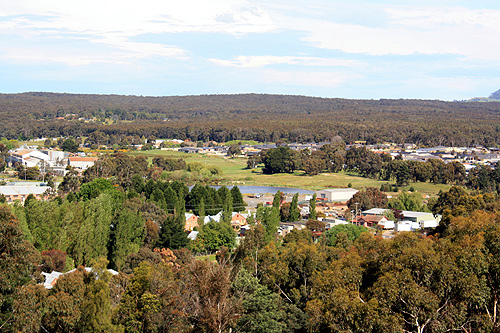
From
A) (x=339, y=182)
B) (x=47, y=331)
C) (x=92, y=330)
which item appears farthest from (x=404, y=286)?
(x=339, y=182)

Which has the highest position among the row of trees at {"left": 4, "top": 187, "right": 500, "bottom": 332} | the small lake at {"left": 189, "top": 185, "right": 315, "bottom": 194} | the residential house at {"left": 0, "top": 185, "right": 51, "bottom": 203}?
the row of trees at {"left": 4, "top": 187, "right": 500, "bottom": 332}

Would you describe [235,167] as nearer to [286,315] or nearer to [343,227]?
[343,227]

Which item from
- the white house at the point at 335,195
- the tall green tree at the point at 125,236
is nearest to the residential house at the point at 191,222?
the tall green tree at the point at 125,236

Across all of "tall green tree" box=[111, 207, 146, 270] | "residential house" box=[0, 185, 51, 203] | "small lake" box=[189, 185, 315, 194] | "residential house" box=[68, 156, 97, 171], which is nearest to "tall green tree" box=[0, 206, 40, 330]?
"tall green tree" box=[111, 207, 146, 270]

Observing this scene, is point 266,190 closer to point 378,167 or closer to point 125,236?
point 378,167

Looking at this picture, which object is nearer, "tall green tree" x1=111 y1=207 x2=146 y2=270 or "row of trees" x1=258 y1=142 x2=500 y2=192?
"tall green tree" x1=111 y1=207 x2=146 y2=270

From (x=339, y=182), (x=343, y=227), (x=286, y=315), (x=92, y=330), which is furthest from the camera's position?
(x=339, y=182)

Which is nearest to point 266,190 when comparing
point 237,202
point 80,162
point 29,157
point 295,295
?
point 237,202

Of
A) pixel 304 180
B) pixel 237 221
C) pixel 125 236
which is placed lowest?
pixel 304 180

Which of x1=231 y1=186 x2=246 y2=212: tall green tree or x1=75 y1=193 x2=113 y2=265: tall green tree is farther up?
x1=75 y1=193 x2=113 y2=265: tall green tree

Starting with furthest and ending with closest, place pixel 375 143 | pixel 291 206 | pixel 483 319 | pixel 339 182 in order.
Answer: pixel 375 143, pixel 339 182, pixel 291 206, pixel 483 319

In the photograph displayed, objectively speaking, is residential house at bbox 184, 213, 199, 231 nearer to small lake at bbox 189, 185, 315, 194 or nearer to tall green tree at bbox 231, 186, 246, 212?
tall green tree at bbox 231, 186, 246, 212
